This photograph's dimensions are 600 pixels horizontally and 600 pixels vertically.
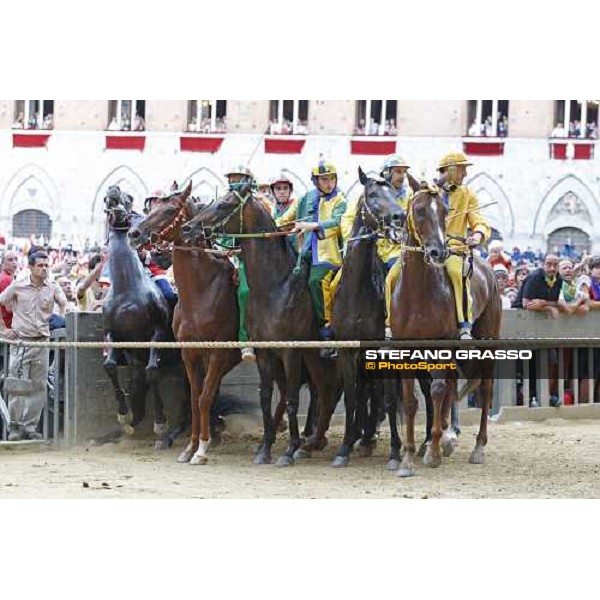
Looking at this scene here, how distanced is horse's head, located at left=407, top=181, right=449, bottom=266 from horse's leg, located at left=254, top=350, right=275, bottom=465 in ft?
5.94

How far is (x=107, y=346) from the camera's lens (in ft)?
32.0

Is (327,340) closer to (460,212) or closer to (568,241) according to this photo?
(460,212)

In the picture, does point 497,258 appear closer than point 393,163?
No

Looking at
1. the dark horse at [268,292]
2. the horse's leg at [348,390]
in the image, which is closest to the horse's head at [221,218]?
the dark horse at [268,292]

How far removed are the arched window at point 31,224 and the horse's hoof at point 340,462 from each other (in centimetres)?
900

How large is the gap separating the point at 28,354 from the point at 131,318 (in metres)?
1.04

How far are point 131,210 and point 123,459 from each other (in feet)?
7.90

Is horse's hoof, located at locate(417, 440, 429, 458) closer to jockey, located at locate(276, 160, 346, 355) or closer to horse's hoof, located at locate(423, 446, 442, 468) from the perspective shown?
horse's hoof, located at locate(423, 446, 442, 468)

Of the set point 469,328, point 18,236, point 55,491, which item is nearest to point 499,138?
point 18,236

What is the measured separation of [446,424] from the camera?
971 centimetres

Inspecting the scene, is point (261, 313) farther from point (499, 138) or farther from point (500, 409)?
point (499, 138)

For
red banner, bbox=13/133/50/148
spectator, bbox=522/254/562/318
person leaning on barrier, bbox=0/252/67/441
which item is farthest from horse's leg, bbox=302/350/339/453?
red banner, bbox=13/133/50/148

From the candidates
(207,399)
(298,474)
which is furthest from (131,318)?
(298,474)

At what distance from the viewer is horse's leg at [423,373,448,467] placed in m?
8.65
